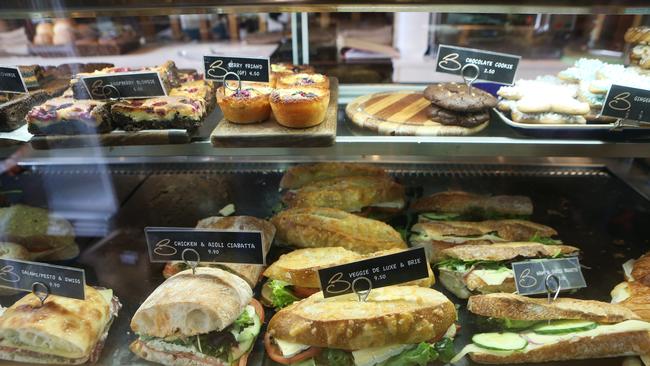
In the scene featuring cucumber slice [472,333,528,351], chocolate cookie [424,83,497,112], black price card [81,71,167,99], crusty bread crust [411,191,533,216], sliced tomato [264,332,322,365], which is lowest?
sliced tomato [264,332,322,365]

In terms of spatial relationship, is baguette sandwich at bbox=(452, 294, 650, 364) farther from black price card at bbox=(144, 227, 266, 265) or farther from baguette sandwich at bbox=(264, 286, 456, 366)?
black price card at bbox=(144, 227, 266, 265)

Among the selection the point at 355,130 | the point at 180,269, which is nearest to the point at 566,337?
the point at 355,130

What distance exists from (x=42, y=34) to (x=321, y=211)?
2.94 m

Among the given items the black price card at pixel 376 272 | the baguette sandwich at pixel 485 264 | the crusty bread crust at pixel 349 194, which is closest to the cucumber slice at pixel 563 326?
the baguette sandwich at pixel 485 264

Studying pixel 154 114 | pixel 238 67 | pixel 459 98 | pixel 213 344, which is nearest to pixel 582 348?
pixel 459 98

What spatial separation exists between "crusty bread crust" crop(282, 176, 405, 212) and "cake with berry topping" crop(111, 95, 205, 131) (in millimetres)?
1114

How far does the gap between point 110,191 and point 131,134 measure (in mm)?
1577

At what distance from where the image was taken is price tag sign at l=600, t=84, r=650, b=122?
231 centimetres

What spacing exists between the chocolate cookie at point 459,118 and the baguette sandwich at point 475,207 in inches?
36.0

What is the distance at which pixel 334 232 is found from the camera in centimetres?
302

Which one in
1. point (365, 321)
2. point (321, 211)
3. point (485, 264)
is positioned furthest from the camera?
point (321, 211)

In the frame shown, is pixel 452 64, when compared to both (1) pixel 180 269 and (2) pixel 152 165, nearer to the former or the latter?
(1) pixel 180 269

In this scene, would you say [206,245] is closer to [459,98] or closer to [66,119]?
[66,119]

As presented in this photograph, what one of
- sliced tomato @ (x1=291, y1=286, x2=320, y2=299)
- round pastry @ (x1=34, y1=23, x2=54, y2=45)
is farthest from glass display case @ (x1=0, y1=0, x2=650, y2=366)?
round pastry @ (x1=34, y1=23, x2=54, y2=45)
